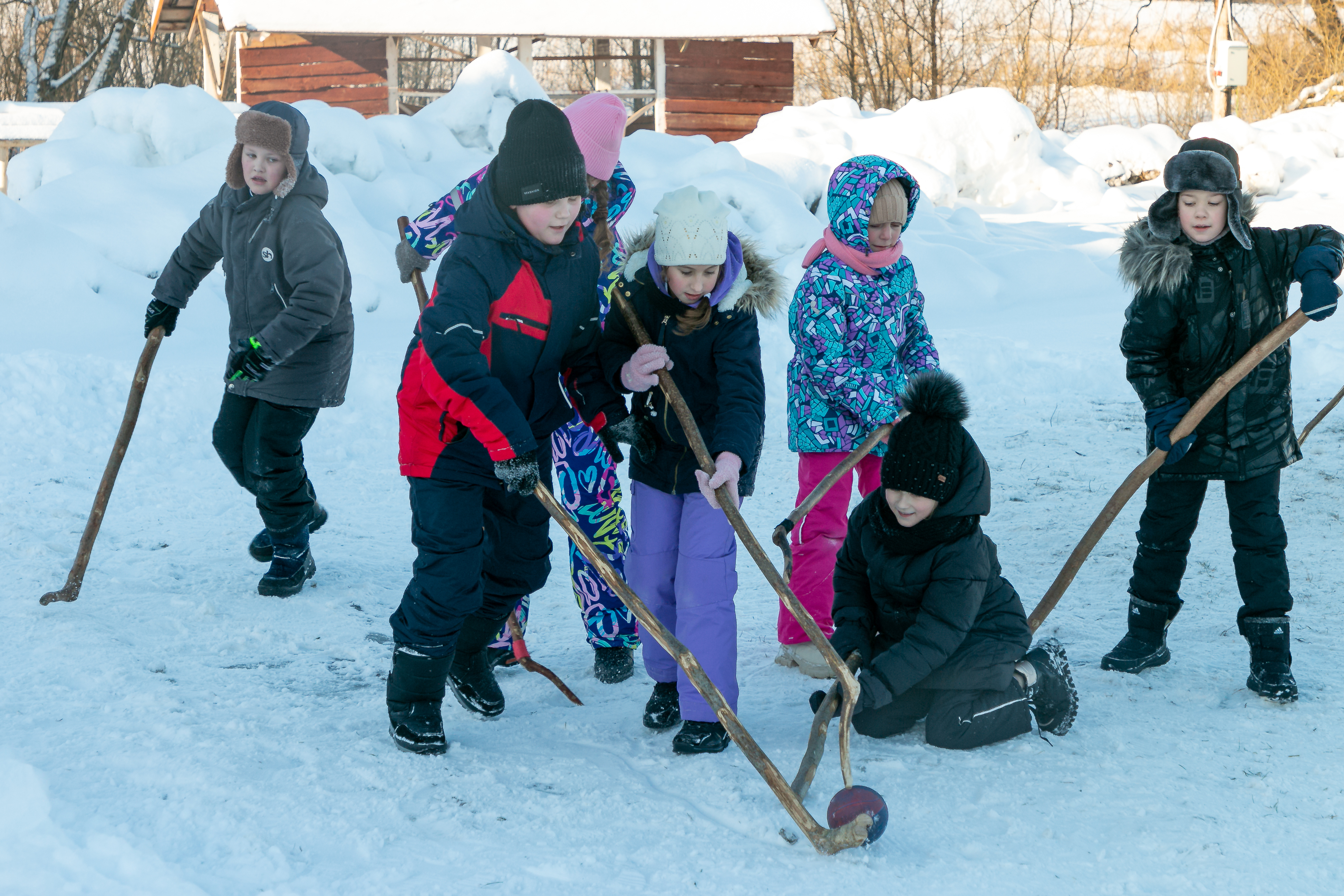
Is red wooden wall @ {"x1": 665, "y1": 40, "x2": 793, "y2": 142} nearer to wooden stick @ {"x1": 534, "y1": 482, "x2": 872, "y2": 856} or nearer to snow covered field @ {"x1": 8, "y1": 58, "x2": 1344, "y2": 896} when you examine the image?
snow covered field @ {"x1": 8, "y1": 58, "x2": 1344, "y2": 896}

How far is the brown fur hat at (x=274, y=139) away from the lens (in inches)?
136

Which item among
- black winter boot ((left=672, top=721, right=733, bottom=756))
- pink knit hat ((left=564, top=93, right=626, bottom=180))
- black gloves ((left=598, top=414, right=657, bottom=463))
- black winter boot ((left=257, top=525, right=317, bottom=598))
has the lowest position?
black winter boot ((left=672, top=721, right=733, bottom=756))

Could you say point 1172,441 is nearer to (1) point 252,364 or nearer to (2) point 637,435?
(2) point 637,435

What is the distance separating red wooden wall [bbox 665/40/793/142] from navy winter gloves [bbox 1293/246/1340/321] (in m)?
14.4

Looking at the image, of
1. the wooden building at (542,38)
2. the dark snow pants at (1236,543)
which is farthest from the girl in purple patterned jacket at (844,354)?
the wooden building at (542,38)

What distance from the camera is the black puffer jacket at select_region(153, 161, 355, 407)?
3486mm

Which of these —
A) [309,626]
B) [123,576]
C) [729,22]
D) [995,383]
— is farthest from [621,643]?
[729,22]

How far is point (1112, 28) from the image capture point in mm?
24766

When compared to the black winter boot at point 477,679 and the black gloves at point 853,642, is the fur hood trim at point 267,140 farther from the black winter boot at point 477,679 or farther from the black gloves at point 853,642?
the black gloves at point 853,642

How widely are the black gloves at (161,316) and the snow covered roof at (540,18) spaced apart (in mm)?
12195

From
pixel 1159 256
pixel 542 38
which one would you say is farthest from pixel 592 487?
pixel 542 38

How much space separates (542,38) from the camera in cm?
1593

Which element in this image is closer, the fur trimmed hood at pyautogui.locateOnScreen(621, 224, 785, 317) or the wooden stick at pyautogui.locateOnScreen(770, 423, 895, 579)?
the fur trimmed hood at pyautogui.locateOnScreen(621, 224, 785, 317)

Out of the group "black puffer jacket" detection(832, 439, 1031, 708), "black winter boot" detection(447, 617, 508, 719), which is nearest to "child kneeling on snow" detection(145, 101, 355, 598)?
"black winter boot" detection(447, 617, 508, 719)
